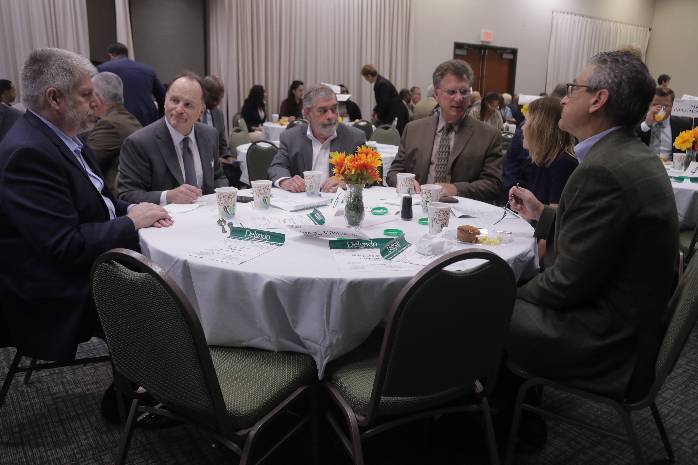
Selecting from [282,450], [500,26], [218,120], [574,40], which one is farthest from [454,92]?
[574,40]

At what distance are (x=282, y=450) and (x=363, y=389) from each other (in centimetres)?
72

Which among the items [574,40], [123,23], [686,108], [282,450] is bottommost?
[282,450]

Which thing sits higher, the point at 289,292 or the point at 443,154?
the point at 443,154

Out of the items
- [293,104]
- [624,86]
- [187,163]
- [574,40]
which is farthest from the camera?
[574,40]

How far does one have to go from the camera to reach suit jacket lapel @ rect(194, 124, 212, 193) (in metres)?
3.16

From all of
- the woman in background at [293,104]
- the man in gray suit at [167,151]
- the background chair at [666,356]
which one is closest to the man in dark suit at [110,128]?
the man in gray suit at [167,151]

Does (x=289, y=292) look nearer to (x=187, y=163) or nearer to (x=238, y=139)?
(x=187, y=163)

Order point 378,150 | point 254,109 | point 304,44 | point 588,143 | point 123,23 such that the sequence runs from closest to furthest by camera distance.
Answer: point 588,143 → point 378,150 → point 123,23 → point 254,109 → point 304,44

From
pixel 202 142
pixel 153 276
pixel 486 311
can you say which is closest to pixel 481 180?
pixel 202 142

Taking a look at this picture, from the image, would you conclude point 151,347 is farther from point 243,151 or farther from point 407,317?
point 243,151

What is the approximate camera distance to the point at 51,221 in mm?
1851

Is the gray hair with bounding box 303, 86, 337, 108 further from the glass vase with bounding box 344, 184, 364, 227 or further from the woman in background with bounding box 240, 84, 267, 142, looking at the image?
the woman in background with bounding box 240, 84, 267, 142

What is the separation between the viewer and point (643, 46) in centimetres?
1502

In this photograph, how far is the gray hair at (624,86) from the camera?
170 centimetres
